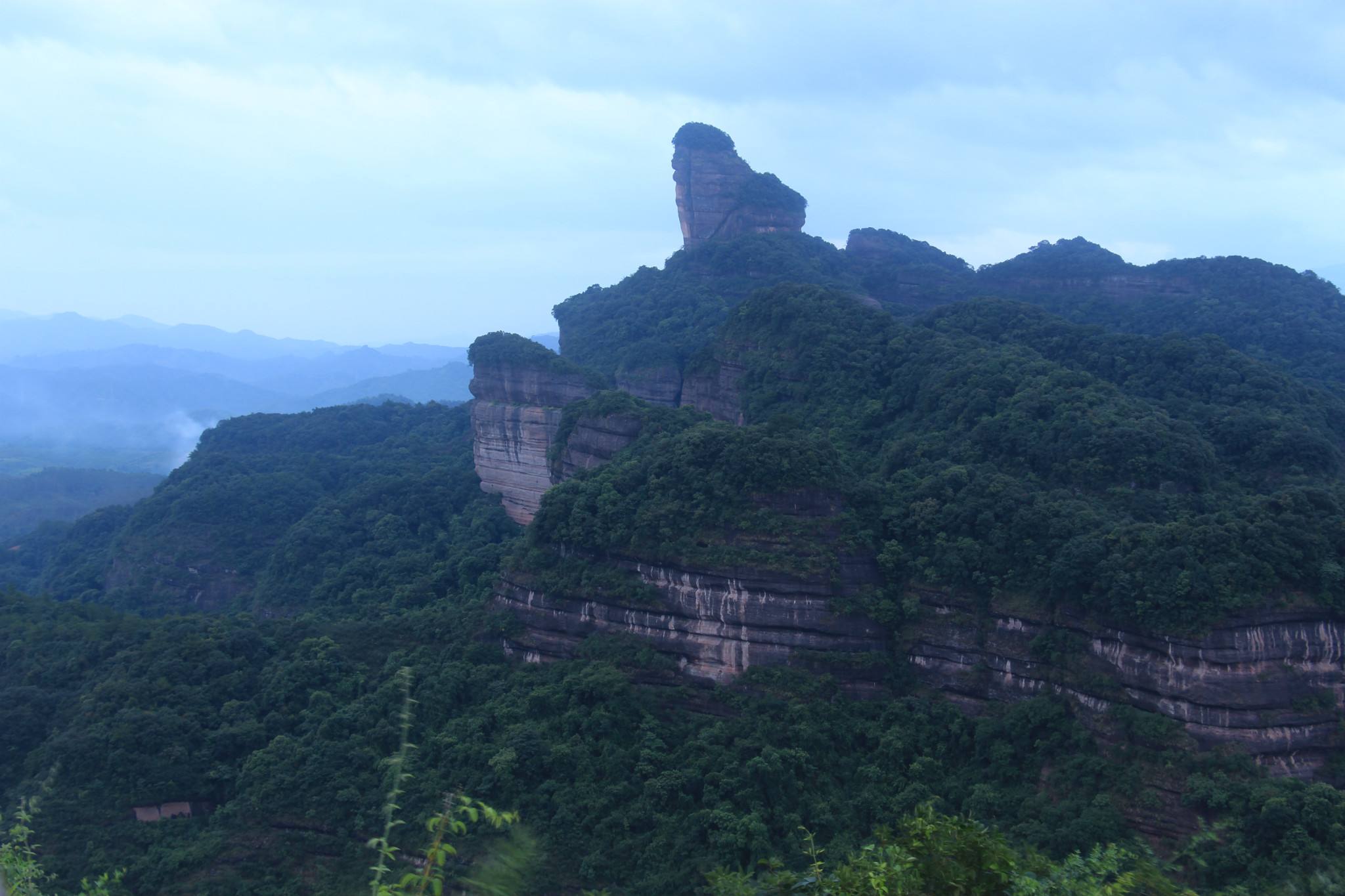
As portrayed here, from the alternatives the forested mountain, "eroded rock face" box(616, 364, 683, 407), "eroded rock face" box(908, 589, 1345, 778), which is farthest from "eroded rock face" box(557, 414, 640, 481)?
"eroded rock face" box(908, 589, 1345, 778)

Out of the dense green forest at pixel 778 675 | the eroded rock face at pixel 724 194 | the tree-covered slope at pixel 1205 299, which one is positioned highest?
the eroded rock face at pixel 724 194

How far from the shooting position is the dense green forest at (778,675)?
22781 mm

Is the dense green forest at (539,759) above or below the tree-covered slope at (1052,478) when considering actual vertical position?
below

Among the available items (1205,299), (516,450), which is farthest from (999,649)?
(1205,299)

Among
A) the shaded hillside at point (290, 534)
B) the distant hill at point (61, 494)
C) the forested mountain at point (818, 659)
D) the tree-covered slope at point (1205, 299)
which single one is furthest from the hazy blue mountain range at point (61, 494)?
the tree-covered slope at point (1205, 299)

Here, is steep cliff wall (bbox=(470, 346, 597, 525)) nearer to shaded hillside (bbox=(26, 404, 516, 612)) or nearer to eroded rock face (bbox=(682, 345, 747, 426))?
shaded hillside (bbox=(26, 404, 516, 612))

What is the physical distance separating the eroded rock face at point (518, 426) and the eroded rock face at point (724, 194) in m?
27.7

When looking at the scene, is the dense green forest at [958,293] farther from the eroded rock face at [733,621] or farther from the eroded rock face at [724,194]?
the eroded rock face at [733,621]

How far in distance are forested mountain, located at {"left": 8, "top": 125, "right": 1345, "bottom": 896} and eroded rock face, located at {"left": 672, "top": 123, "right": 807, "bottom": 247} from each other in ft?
102

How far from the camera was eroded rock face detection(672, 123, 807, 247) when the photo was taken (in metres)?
70.8

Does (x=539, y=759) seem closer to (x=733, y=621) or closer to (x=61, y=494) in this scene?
(x=733, y=621)

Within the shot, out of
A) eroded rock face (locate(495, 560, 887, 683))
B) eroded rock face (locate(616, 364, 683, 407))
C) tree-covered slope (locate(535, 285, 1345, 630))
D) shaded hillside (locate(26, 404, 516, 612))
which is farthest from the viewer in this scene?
eroded rock face (locate(616, 364, 683, 407))

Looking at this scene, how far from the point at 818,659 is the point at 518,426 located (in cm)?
2619

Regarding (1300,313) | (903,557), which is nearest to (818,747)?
(903,557)
